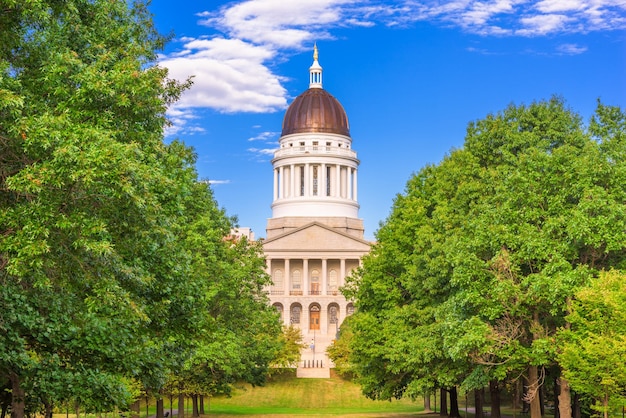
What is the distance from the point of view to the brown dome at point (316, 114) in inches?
5108

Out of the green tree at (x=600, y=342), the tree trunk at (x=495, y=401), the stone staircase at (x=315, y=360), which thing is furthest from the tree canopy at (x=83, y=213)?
the stone staircase at (x=315, y=360)

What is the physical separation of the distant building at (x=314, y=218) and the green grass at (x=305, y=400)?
114ft

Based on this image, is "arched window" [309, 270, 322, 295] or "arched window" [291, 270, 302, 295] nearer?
"arched window" [309, 270, 322, 295]

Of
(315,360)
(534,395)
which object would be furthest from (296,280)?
(534,395)

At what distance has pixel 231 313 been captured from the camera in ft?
125

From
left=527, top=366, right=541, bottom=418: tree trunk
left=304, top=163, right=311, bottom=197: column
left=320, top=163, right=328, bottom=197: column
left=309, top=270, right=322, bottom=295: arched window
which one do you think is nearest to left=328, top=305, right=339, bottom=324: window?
left=309, top=270, right=322, bottom=295: arched window

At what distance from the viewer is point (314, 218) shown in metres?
126

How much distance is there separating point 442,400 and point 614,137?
729 inches

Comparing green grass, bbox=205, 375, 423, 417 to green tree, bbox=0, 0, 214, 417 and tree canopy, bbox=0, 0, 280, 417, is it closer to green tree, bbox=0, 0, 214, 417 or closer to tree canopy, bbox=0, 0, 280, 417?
tree canopy, bbox=0, 0, 280, 417

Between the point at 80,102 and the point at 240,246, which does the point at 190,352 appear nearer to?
the point at 80,102

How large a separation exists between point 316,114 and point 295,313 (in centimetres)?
2938

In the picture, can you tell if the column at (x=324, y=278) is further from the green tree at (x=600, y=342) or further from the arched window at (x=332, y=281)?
the green tree at (x=600, y=342)

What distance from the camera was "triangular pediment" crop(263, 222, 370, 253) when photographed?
114500 mm

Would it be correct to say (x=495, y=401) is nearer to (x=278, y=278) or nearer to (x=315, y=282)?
(x=315, y=282)
